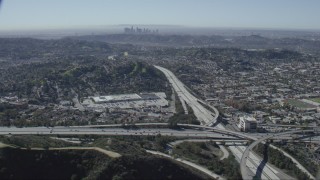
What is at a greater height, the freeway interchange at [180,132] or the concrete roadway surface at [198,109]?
the freeway interchange at [180,132]

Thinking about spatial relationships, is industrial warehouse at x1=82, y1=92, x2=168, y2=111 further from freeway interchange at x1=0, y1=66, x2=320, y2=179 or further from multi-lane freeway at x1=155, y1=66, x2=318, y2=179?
freeway interchange at x1=0, y1=66, x2=320, y2=179

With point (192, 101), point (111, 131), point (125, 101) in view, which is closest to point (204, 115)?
point (192, 101)

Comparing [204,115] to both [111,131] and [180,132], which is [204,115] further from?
[111,131]

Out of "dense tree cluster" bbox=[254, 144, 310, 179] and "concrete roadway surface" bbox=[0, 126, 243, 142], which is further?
"concrete roadway surface" bbox=[0, 126, 243, 142]

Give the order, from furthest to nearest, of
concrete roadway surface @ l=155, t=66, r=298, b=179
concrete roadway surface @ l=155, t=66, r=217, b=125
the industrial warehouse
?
the industrial warehouse → concrete roadway surface @ l=155, t=66, r=217, b=125 → concrete roadway surface @ l=155, t=66, r=298, b=179

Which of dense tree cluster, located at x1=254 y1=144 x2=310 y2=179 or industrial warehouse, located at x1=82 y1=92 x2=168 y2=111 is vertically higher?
dense tree cluster, located at x1=254 y1=144 x2=310 y2=179

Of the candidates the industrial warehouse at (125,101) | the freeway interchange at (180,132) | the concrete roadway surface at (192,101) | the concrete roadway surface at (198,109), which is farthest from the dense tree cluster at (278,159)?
the industrial warehouse at (125,101)

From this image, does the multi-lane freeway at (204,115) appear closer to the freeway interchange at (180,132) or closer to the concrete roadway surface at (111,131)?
the freeway interchange at (180,132)

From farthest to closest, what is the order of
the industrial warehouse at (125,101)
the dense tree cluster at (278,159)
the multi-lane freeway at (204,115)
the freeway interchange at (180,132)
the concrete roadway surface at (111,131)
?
the industrial warehouse at (125,101)
the concrete roadway surface at (111,131)
the freeway interchange at (180,132)
the multi-lane freeway at (204,115)
the dense tree cluster at (278,159)

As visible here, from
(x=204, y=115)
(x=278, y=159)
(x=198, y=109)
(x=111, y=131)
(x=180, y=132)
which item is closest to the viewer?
(x=278, y=159)

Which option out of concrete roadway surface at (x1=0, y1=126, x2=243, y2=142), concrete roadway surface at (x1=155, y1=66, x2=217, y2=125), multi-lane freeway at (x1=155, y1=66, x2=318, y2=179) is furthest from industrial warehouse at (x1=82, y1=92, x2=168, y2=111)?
concrete roadway surface at (x1=0, y1=126, x2=243, y2=142)
